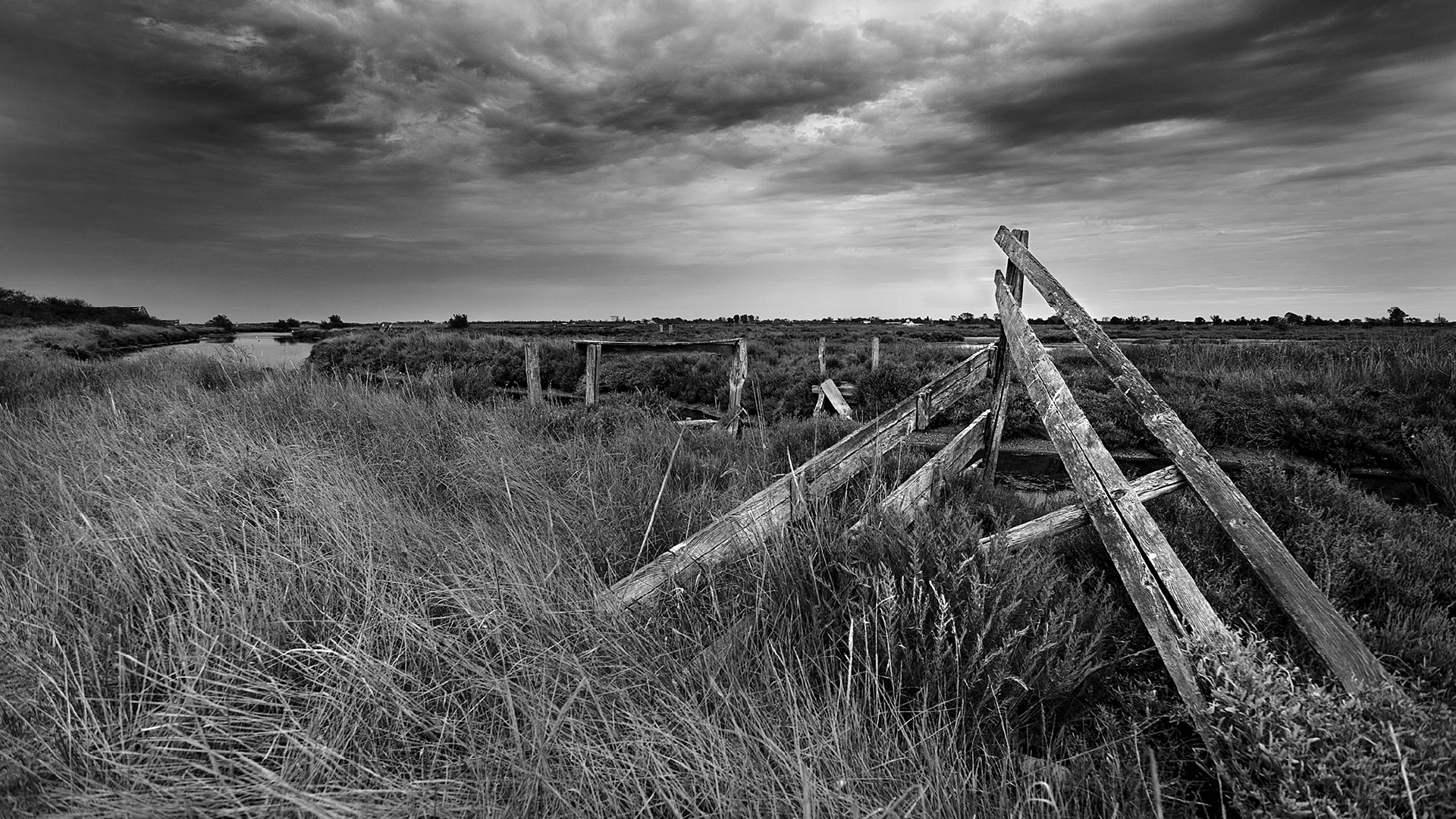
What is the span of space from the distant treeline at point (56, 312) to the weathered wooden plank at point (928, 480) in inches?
2592

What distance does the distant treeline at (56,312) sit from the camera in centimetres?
5278

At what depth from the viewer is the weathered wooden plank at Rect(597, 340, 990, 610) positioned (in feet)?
10.5

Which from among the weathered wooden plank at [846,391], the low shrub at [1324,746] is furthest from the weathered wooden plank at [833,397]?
the low shrub at [1324,746]

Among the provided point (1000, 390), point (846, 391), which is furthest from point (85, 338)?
point (1000, 390)

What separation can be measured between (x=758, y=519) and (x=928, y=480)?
180cm

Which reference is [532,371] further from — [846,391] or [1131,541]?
[1131,541]

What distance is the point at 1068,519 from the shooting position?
405 cm

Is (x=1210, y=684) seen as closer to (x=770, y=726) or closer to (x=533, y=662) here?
(x=770, y=726)

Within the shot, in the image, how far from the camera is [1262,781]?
232 centimetres

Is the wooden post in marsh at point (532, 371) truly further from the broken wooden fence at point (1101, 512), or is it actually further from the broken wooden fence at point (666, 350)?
the broken wooden fence at point (1101, 512)

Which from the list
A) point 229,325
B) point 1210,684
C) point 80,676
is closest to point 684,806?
point 1210,684

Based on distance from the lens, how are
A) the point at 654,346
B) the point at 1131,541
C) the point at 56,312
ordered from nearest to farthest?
the point at 1131,541
the point at 654,346
the point at 56,312

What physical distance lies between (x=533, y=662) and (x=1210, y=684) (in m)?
2.76

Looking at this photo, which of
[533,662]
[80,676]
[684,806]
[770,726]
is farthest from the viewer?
[533,662]
